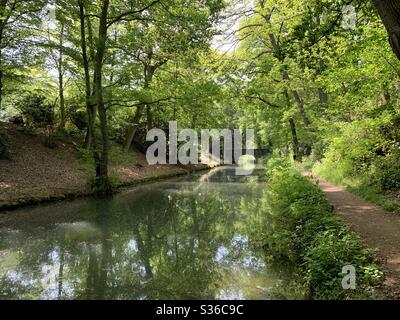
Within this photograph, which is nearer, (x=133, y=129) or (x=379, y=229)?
(x=379, y=229)

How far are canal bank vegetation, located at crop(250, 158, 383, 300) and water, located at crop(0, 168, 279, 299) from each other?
418mm

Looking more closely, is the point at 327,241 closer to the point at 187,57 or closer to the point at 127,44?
the point at 187,57

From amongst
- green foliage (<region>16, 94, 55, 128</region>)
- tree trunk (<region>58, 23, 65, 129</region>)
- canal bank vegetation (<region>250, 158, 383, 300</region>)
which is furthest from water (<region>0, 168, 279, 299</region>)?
tree trunk (<region>58, 23, 65, 129</region>)

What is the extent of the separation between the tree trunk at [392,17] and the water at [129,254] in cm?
405

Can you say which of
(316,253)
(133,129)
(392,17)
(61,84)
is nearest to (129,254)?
(316,253)

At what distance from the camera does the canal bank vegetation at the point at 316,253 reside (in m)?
5.06

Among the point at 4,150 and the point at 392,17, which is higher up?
the point at 392,17

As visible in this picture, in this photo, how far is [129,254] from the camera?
7867mm

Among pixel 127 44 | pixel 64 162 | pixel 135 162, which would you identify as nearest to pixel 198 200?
pixel 64 162

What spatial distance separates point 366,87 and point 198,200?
7.99 m

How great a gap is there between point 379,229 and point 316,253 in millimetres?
2321

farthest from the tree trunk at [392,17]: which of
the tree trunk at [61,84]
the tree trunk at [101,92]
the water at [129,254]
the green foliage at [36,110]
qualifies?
the green foliage at [36,110]

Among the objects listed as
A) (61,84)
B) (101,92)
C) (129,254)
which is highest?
(61,84)

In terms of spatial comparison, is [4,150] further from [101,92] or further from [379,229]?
[379,229]
